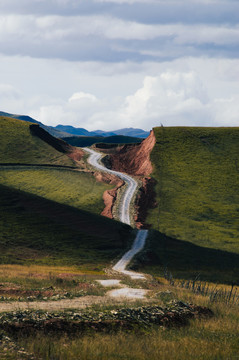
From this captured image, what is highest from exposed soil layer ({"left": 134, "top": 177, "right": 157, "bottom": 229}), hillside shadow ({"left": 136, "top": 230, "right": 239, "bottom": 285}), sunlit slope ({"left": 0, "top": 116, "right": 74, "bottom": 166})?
sunlit slope ({"left": 0, "top": 116, "right": 74, "bottom": 166})

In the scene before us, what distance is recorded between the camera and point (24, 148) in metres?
152

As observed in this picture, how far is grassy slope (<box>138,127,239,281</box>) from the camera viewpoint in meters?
69.9

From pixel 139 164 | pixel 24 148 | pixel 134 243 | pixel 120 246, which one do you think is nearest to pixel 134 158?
pixel 139 164

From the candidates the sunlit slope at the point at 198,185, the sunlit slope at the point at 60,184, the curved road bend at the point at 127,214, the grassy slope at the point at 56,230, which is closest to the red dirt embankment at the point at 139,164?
the sunlit slope at the point at 198,185

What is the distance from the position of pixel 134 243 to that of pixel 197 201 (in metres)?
46.5

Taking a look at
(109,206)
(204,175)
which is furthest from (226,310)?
(204,175)

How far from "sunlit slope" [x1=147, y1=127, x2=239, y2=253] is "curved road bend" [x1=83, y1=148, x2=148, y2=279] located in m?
6.45

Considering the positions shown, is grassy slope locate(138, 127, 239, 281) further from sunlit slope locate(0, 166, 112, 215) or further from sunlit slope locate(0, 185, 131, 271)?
sunlit slope locate(0, 166, 112, 215)

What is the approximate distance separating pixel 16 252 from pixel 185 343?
47.3m

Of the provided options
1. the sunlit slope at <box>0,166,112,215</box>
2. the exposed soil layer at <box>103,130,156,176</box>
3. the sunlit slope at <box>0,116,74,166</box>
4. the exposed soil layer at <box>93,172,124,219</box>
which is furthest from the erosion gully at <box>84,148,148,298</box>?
the sunlit slope at <box>0,116,74,166</box>

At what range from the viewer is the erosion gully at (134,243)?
37.4 m

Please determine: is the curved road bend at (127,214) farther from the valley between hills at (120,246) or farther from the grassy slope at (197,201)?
the grassy slope at (197,201)

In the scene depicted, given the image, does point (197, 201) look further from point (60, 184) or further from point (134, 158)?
point (134, 158)

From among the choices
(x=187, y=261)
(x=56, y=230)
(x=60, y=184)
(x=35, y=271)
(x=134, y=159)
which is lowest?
(x=35, y=271)
